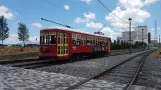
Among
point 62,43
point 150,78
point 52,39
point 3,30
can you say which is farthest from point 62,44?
point 3,30

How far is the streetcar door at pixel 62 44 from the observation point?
21891 millimetres

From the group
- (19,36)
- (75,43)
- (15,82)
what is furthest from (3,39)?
(15,82)

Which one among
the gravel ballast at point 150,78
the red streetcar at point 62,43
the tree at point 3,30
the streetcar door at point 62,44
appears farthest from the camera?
the tree at point 3,30

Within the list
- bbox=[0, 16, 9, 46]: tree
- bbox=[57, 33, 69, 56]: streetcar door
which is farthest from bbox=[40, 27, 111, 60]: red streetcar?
bbox=[0, 16, 9, 46]: tree

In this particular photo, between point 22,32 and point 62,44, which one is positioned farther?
point 22,32

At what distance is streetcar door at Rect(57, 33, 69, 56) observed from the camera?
2189cm

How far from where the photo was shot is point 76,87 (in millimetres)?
9961

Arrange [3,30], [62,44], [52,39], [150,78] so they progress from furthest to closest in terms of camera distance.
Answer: [3,30] → [62,44] → [52,39] → [150,78]

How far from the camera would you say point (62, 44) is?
877 inches

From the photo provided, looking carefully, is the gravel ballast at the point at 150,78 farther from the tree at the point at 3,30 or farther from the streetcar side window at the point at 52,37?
the tree at the point at 3,30

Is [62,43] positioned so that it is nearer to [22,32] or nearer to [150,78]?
[150,78]

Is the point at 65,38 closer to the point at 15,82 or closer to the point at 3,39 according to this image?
the point at 15,82

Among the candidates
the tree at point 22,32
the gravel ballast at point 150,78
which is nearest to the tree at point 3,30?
the tree at point 22,32

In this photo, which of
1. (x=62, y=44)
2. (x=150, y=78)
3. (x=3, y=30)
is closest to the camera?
(x=150, y=78)
